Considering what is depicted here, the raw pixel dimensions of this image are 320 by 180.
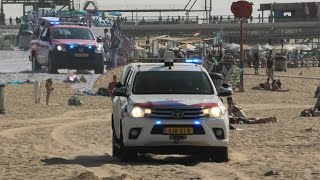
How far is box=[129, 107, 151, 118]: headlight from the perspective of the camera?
14.6 m

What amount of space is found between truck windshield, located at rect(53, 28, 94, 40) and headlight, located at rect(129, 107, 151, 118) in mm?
29848

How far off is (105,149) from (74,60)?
25.2 m

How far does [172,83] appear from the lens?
51.6ft

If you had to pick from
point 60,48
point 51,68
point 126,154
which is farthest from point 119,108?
point 51,68

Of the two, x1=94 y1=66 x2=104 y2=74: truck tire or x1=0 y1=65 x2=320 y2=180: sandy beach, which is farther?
x1=94 y1=66 x2=104 y2=74: truck tire

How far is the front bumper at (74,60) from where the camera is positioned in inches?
1708

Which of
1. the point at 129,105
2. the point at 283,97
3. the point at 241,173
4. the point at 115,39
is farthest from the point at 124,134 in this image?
the point at 115,39

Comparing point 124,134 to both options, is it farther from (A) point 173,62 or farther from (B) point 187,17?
(B) point 187,17

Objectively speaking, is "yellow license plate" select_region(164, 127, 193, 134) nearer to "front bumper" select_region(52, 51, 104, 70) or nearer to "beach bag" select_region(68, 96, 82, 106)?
"beach bag" select_region(68, 96, 82, 106)

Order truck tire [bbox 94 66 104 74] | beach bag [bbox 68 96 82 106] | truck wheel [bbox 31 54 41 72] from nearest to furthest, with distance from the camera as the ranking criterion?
beach bag [bbox 68 96 82 106] → truck tire [bbox 94 66 104 74] → truck wheel [bbox 31 54 41 72]

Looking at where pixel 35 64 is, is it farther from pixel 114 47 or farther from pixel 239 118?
pixel 239 118

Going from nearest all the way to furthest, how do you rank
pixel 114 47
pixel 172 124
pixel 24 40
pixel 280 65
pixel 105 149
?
1. pixel 172 124
2. pixel 105 149
3. pixel 114 47
4. pixel 280 65
5. pixel 24 40

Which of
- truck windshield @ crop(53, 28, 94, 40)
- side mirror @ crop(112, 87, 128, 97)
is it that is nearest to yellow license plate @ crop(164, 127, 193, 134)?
side mirror @ crop(112, 87, 128, 97)

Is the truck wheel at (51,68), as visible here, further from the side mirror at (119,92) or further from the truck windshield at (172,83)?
the side mirror at (119,92)
